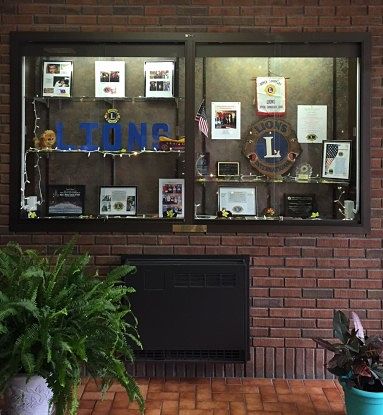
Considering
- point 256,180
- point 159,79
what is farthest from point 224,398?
point 159,79

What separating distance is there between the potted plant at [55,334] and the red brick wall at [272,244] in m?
0.91

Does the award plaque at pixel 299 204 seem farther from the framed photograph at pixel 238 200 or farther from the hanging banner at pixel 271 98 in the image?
the hanging banner at pixel 271 98

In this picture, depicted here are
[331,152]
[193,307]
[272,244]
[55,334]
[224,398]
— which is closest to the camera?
[55,334]

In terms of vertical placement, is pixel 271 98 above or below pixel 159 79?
below

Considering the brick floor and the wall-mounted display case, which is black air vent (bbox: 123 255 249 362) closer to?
the brick floor

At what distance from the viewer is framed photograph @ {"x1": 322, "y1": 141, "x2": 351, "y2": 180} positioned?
422 centimetres

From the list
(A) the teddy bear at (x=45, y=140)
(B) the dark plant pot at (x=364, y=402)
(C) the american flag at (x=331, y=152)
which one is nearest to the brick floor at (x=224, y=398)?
(B) the dark plant pot at (x=364, y=402)

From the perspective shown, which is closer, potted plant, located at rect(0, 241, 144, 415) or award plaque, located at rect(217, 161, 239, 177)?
potted plant, located at rect(0, 241, 144, 415)

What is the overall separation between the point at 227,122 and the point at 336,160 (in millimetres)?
836

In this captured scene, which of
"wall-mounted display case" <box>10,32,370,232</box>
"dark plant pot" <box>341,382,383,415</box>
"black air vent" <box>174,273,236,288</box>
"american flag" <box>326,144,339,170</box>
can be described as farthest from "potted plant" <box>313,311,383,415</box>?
"american flag" <box>326,144,339,170</box>

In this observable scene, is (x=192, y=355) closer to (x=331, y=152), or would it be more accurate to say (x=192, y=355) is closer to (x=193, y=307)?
(x=193, y=307)

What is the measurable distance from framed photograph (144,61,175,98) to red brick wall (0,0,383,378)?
259 millimetres

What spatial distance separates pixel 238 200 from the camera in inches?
169

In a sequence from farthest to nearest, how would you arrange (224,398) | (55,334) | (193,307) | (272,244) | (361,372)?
(272,244), (193,307), (224,398), (361,372), (55,334)
